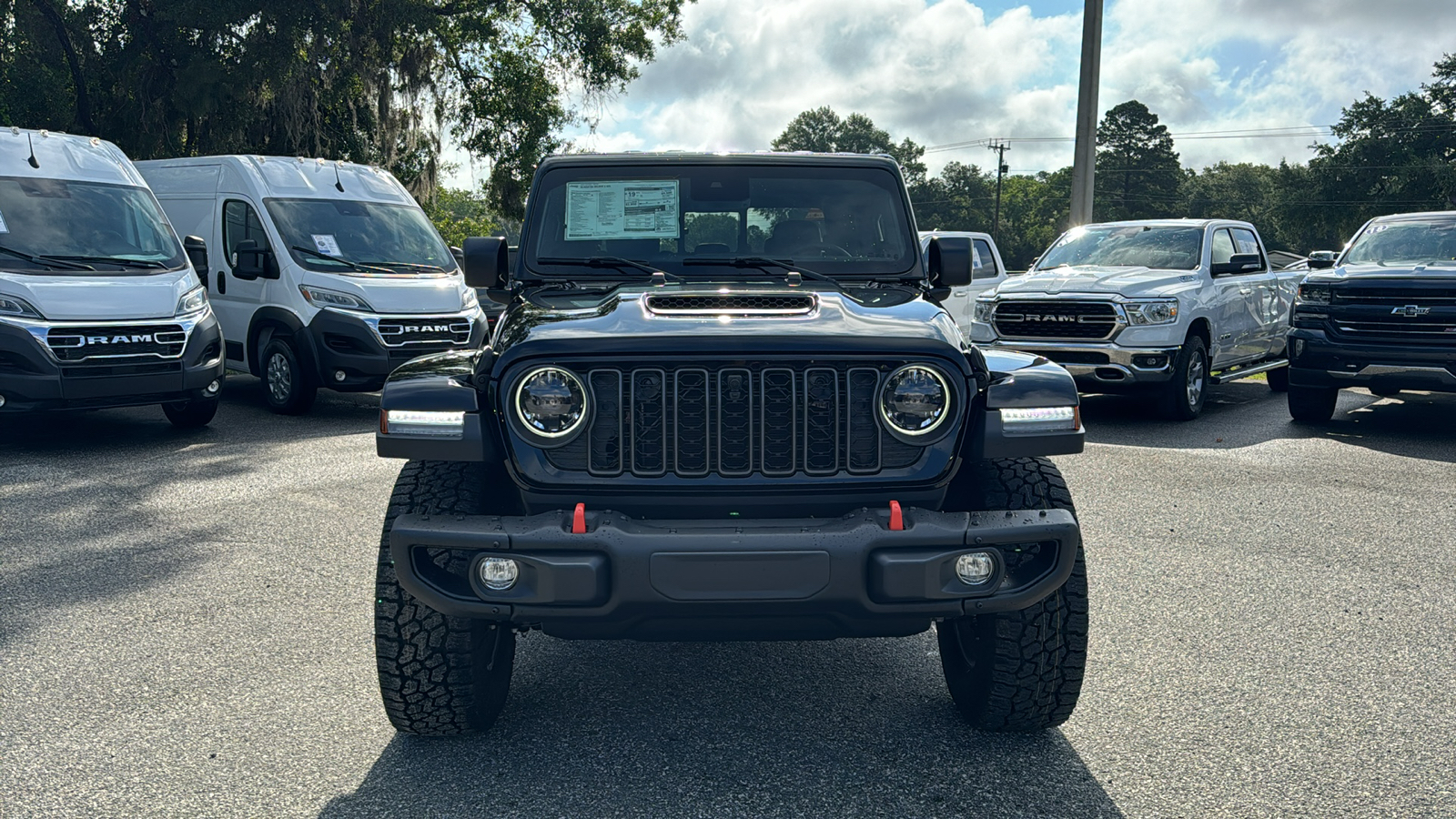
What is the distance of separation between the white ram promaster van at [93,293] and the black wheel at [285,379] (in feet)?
3.17

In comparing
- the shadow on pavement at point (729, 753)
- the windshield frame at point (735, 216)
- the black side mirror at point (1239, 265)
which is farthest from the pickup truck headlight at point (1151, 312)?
the shadow on pavement at point (729, 753)

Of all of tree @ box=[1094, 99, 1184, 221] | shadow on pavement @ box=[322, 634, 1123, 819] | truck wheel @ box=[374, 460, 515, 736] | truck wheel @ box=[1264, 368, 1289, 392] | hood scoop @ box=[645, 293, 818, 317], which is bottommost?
shadow on pavement @ box=[322, 634, 1123, 819]

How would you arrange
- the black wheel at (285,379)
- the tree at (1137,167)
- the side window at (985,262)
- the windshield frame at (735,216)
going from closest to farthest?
the windshield frame at (735,216) → the black wheel at (285,379) → the side window at (985,262) → the tree at (1137,167)

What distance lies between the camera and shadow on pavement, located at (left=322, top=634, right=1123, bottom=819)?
327 cm

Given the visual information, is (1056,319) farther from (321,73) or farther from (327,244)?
(321,73)

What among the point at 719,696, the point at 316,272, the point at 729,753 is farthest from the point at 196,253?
the point at 729,753

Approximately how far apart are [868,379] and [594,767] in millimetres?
1375

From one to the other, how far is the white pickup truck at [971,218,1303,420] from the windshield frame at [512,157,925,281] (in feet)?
21.1

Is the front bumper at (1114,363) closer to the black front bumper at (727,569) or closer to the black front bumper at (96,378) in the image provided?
the black front bumper at (96,378)

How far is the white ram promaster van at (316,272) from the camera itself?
10.9m

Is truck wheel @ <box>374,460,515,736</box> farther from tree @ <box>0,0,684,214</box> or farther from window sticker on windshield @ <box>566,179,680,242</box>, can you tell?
tree @ <box>0,0,684,214</box>

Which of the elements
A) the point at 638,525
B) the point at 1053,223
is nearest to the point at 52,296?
the point at 638,525

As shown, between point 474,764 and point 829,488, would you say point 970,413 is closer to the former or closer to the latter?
point 829,488

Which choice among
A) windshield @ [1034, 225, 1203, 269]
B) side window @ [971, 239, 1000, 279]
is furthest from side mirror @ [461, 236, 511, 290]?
side window @ [971, 239, 1000, 279]
